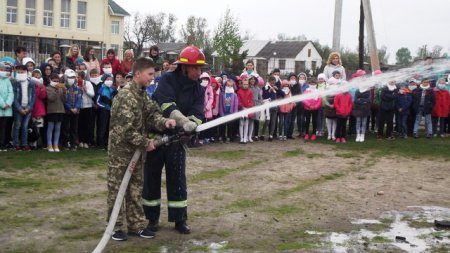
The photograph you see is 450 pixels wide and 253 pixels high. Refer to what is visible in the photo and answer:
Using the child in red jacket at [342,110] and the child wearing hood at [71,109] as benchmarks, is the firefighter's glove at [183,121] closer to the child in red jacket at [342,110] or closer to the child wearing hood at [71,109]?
the child wearing hood at [71,109]

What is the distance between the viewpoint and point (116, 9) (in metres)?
57.9

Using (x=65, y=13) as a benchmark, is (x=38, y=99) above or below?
below

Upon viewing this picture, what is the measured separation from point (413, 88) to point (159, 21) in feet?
226

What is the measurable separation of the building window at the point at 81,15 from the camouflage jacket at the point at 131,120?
2032 inches

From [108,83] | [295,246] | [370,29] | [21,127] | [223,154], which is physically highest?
[370,29]

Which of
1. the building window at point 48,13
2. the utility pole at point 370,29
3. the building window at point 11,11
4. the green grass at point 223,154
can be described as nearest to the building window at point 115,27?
the building window at point 48,13

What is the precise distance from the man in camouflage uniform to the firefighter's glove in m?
0.12

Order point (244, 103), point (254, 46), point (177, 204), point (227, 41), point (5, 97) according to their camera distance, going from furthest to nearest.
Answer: point (254, 46)
point (227, 41)
point (244, 103)
point (5, 97)
point (177, 204)

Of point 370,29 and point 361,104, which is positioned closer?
point 361,104

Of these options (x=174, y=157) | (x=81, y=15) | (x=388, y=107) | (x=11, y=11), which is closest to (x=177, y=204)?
(x=174, y=157)

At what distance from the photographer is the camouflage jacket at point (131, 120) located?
19.9ft

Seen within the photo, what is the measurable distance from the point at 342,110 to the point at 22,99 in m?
8.20

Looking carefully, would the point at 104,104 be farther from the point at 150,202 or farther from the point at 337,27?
the point at 337,27

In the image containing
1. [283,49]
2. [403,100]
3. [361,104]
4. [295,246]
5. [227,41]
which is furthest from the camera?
[283,49]
